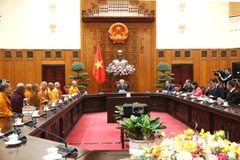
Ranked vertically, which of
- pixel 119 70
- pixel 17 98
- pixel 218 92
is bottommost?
pixel 218 92

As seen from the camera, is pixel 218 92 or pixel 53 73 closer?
pixel 218 92

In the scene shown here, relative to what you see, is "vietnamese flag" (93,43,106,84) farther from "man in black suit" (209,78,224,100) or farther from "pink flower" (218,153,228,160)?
"pink flower" (218,153,228,160)

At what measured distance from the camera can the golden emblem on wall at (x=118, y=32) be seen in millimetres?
12469

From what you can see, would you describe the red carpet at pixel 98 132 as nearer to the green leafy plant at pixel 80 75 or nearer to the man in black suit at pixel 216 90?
the man in black suit at pixel 216 90

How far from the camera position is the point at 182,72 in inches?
512

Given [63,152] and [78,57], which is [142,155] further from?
[78,57]

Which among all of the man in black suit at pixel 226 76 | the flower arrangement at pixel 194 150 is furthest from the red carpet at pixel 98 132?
the flower arrangement at pixel 194 150

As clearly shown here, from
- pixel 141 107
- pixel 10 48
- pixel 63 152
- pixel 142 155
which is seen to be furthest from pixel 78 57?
pixel 142 155

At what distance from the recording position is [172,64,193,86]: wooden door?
42.6 feet

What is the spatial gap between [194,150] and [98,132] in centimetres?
569

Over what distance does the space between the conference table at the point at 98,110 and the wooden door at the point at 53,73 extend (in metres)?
3.01

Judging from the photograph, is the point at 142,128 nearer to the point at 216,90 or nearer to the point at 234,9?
the point at 216,90

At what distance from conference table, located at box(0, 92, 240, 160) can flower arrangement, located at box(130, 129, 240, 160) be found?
65 cm

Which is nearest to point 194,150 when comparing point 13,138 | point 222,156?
point 222,156
